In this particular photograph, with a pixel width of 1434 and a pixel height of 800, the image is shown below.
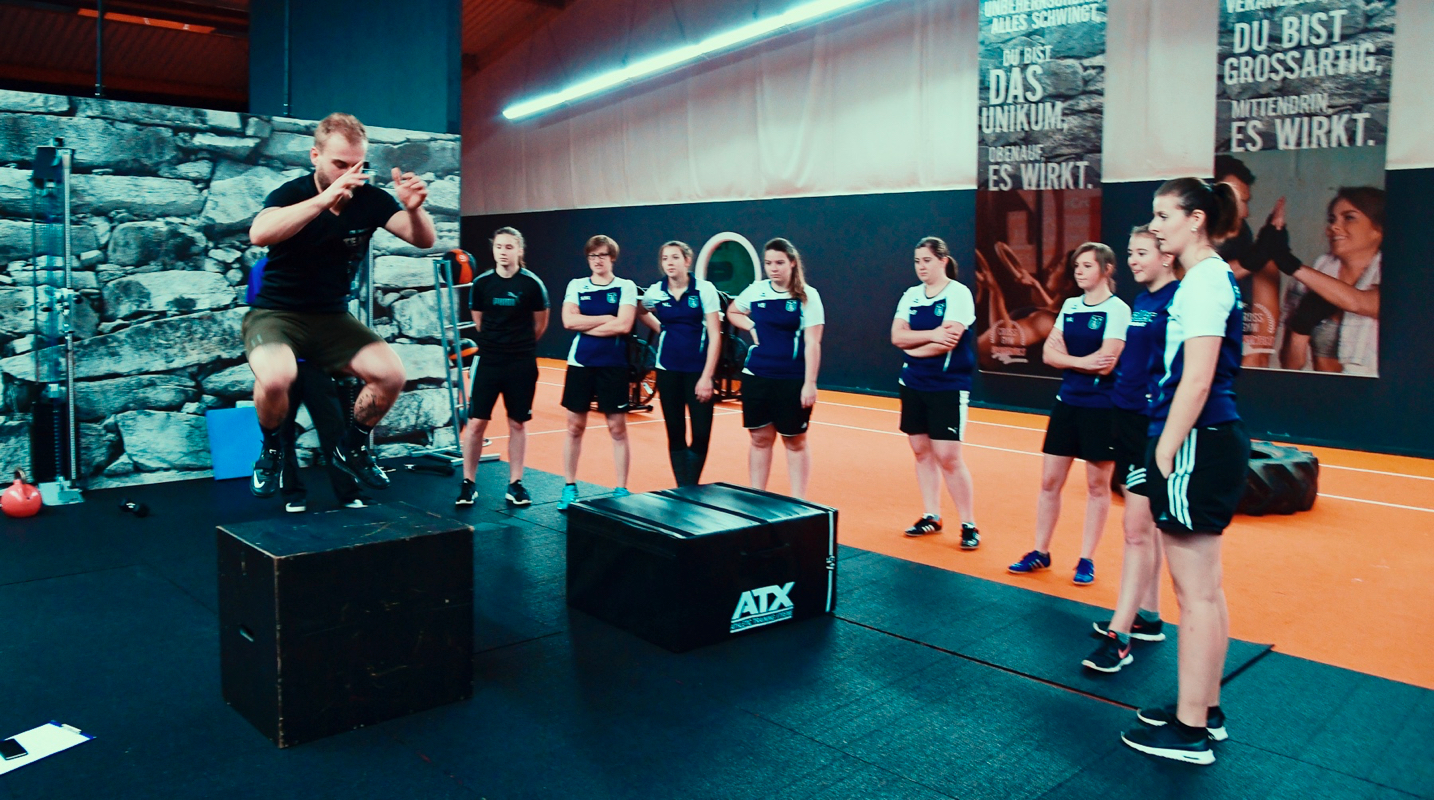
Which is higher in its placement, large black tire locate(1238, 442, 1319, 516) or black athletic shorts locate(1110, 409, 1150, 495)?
black athletic shorts locate(1110, 409, 1150, 495)

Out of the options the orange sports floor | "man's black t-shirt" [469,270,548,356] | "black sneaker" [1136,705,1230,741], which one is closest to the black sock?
"man's black t-shirt" [469,270,548,356]

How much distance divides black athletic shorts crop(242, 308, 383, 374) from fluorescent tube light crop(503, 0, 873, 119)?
7171mm

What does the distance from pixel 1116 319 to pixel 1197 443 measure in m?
1.53

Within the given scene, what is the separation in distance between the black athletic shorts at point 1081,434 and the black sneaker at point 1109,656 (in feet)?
2.86

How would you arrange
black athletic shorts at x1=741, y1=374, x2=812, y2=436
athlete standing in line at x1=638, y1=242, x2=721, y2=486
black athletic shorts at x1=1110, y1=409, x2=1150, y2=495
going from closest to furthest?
black athletic shorts at x1=1110, y1=409, x2=1150, y2=495
black athletic shorts at x1=741, y1=374, x2=812, y2=436
athlete standing in line at x1=638, y1=242, x2=721, y2=486

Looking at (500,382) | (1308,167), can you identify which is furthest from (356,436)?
(1308,167)

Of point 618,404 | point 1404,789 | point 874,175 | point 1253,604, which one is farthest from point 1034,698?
point 874,175

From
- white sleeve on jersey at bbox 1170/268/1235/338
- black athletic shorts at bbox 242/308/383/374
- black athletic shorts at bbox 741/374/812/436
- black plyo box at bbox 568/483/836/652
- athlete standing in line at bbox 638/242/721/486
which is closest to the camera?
white sleeve on jersey at bbox 1170/268/1235/338

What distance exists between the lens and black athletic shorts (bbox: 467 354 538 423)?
4859 millimetres

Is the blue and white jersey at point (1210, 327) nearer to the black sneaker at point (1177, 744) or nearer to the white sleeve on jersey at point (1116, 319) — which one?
the black sneaker at point (1177, 744)

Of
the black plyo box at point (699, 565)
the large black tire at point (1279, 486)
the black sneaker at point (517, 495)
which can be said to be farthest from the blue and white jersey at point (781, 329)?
the large black tire at point (1279, 486)

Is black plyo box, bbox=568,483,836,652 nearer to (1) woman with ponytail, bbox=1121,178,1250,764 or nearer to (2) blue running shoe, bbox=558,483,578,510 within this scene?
(1) woman with ponytail, bbox=1121,178,1250,764

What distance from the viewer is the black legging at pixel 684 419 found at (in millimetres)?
4789

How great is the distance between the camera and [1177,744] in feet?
7.49
